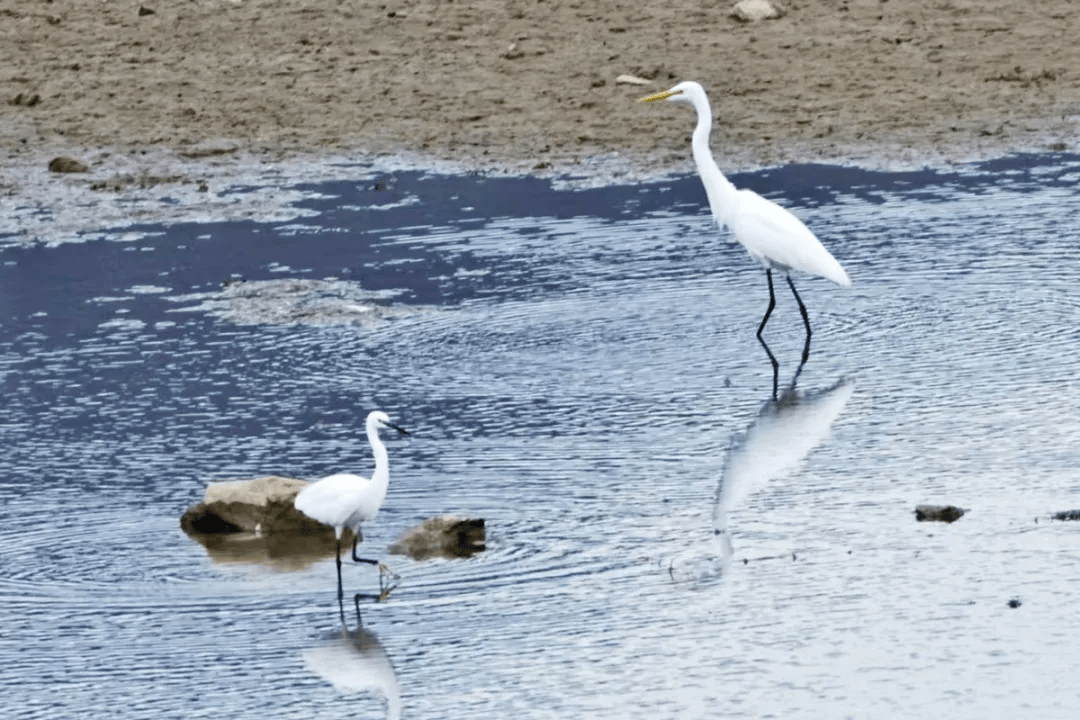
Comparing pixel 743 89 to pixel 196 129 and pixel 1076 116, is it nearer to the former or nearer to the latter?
pixel 1076 116

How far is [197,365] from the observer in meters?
12.0

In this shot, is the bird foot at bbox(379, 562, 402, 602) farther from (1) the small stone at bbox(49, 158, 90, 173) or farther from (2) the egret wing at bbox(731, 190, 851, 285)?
(1) the small stone at bbox(49, 158, 90, 173)

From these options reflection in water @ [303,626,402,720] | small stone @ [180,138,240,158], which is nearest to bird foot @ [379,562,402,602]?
reflection in water @ [303,626,402,720]

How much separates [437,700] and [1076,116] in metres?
11.9

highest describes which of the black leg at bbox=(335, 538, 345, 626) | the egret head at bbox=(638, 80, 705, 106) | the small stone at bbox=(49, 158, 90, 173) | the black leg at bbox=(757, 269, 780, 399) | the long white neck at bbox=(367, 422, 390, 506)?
the egret head at bbox=(638, 80, 705, 106)

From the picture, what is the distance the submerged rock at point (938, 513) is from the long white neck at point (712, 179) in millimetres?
4494

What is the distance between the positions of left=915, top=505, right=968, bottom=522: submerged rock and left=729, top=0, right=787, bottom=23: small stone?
11848 mm

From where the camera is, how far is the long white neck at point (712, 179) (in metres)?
12.9

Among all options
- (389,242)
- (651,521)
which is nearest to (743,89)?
(389,242)

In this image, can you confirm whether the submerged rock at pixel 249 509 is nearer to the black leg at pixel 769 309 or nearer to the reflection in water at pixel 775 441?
the reflection in water at pixel 775 441

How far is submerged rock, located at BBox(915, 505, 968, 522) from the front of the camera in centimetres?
856

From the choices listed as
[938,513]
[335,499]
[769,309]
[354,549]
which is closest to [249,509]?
[354,549]

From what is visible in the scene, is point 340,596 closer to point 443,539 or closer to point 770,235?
point 443,539

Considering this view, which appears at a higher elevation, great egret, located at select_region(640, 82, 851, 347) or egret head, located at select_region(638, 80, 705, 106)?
egret head, located at select_region(638, 80, 705, 106)
